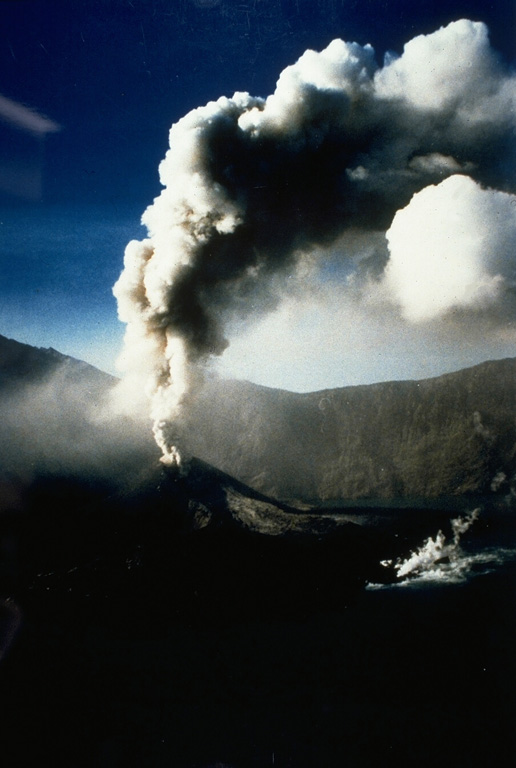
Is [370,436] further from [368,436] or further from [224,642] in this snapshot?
→ [224,642]

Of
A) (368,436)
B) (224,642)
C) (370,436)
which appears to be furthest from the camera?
(368,436)

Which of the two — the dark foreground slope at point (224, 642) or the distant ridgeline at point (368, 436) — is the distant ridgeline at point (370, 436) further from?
the dark foreground slope at point (224, 642)

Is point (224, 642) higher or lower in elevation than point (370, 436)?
lower

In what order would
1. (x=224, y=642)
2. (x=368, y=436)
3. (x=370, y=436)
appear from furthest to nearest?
(x=368, y=436)
(x=370, y=436)
(x=224, y=642)

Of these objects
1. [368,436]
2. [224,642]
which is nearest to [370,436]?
[368,436]

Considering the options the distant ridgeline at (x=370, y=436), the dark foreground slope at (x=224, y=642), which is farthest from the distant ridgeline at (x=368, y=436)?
the dark foreground slope at (x=224, y=642)

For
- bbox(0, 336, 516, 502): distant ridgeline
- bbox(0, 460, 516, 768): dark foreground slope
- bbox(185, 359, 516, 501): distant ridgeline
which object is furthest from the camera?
bbox(185, 359, 516, 501): distant ridgeline

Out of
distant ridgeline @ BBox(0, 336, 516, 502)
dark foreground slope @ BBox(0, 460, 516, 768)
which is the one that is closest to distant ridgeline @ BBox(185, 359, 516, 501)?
distant ridgeline @ BBox(0, 336, 516, 502)

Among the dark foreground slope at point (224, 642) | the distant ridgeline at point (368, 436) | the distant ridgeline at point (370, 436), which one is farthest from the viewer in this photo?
the distant ridgeline at point (370, 436)

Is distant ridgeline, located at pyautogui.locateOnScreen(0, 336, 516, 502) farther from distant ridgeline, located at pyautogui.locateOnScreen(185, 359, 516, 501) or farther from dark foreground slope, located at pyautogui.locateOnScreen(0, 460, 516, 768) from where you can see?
dark foreground slope, located at pyautogui.locateOnScreen(0, 460, 516, 768)
